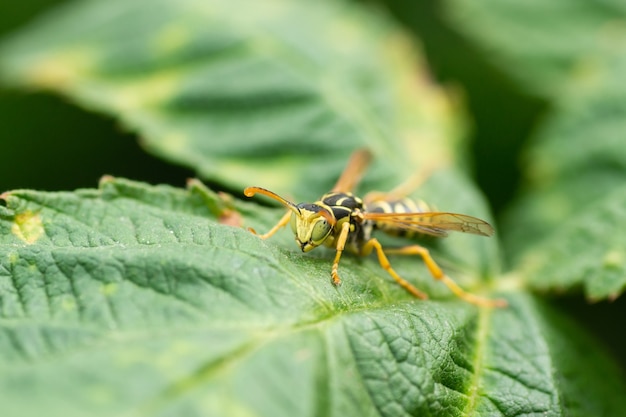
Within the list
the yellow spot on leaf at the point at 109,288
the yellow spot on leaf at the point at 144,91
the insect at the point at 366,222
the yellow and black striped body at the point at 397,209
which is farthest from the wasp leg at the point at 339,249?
the yellow spot on leaf at the point at 144,91

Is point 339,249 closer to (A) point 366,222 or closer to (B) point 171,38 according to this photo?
(A) point 366,222

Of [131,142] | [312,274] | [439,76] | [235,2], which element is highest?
[439,76]

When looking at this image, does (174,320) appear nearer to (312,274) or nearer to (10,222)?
(312,274)

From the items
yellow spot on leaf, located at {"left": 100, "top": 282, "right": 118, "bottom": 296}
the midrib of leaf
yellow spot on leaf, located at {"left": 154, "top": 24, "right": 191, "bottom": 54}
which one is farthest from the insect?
yellow spot on leaf, located at {"left": 154, "top": 24, "right": 191, "bottom": 54}

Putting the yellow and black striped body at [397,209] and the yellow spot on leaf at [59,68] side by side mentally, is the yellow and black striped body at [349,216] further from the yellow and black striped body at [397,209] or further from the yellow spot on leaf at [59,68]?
the yellow spot on leaf at [59,68]

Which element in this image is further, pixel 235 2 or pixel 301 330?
pixel 235 2

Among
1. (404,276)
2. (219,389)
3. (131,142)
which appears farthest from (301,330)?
(131,142)

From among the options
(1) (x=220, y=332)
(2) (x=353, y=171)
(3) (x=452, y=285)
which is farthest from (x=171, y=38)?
(1) (x=220, y=332)
